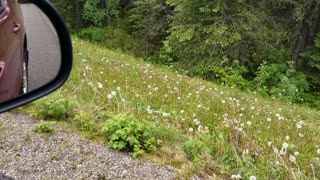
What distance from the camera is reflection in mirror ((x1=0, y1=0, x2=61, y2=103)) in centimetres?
157

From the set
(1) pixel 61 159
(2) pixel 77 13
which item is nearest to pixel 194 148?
(1) pixel 61 159

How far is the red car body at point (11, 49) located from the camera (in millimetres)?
1534

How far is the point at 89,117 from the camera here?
183 inches

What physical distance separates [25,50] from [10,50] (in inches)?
8.7

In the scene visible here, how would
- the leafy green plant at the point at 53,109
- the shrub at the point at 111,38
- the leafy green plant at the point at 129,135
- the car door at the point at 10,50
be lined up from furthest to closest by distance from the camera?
the shrub at the point at 111,38, the leafy green plant at the point at 53,109, the leafy green plant at the point at 129,135, the car door at the point at 10,50

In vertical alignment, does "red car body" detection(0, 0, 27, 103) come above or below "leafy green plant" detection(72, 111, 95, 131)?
above

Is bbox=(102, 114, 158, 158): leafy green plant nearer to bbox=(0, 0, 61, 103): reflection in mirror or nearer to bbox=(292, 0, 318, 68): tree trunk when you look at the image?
bbox=(0, 0, 61, 103): reflection in mirror

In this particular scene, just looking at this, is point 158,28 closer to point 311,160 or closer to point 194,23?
point 194,23

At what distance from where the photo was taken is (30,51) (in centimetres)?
189

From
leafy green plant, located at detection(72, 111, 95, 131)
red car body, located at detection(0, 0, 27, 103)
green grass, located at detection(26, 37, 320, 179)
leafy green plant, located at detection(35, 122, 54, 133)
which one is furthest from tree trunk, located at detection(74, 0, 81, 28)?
red car body, located at detection(0, 0, 27, 103)

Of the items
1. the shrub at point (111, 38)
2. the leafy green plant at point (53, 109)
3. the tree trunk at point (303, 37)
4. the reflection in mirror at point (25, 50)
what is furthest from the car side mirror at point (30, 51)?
the shrub at point (111, 38)

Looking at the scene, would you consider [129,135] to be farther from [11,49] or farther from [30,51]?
[11,49]

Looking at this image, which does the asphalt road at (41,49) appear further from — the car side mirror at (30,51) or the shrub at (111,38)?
the shrub at (111,38)

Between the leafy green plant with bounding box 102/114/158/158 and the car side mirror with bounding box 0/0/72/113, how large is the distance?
2.16 metres
